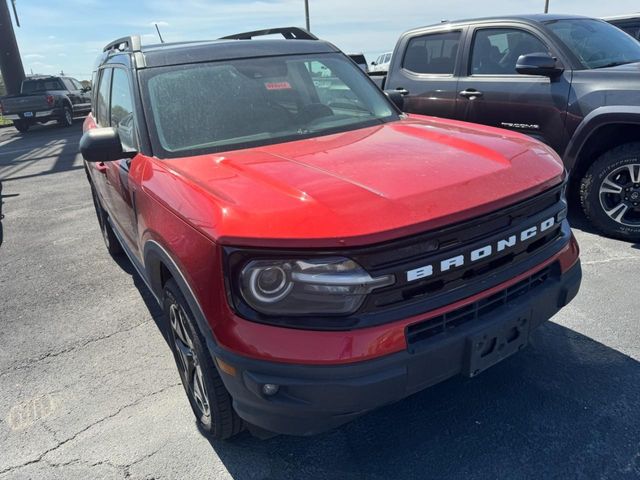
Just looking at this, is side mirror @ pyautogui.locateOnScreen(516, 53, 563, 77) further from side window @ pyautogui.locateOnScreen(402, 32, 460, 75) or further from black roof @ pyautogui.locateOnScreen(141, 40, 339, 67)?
black roof @ pyautogui.locateOnScreen(141, 40, 339, 67)

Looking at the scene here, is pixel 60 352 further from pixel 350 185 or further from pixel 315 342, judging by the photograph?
pixel 350 185

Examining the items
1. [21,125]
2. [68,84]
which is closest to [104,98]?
[21,125]

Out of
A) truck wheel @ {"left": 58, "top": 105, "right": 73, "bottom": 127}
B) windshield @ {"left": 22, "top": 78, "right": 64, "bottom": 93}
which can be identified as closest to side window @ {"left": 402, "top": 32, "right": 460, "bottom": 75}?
truck wheel @ {"left": 58, "top": 105, "right": 73, "bottom": 127}

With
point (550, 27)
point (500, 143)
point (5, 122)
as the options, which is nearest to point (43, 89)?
point (5, 122)

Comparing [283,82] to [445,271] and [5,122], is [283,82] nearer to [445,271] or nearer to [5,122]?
[445,271]

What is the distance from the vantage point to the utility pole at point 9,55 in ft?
72.3

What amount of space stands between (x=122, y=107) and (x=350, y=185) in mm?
2113

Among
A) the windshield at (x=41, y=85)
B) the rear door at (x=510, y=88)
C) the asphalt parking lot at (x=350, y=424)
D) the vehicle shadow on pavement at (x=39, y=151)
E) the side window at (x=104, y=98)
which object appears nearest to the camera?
the asphalt parking lot at (x=350, y=424)

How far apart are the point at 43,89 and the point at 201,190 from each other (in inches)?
808

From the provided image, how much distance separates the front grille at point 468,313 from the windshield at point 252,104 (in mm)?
1376

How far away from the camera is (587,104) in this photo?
4.48 meters

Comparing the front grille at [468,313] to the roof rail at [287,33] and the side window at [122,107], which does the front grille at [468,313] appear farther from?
the roof rail at [287,33]

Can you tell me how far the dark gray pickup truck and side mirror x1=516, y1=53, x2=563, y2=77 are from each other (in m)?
17.2

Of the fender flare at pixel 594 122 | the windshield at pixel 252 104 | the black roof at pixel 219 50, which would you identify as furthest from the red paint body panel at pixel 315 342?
the fender flare at pixel 594 122
